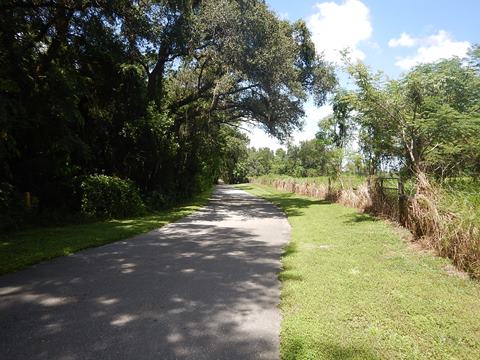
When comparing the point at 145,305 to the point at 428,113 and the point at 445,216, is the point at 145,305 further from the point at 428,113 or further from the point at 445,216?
the point at 428,113

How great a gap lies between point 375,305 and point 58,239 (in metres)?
7.78

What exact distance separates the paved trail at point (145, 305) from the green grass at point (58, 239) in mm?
402

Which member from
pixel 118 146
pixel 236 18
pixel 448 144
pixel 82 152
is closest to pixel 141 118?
pixel 118 146

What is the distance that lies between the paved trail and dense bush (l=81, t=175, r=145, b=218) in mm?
4804

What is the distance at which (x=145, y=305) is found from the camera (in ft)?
15.4

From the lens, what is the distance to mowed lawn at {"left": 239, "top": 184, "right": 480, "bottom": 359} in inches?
141

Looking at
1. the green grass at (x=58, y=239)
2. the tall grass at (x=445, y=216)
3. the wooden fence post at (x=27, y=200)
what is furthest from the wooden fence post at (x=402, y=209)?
the wooden fence post at (x=27, y=200)

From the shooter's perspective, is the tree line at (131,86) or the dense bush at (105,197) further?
the dense bush at (105,197)

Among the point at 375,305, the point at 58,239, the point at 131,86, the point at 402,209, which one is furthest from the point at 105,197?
the point at 375,305

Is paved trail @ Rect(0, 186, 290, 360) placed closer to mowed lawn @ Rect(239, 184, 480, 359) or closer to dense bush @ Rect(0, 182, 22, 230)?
mowed lawn @ Rect(239, 184, 480, 359)

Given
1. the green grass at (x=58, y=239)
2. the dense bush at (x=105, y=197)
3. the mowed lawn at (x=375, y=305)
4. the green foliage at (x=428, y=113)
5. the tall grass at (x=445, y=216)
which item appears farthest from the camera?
the dense bush at (x=105, y=197)

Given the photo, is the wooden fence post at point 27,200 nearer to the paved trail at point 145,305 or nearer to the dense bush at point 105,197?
the dense bush at point 105,197

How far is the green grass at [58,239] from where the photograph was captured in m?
7.04

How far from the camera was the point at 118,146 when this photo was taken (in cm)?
1562
